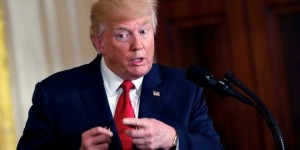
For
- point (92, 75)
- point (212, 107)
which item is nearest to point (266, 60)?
point (212, 107)

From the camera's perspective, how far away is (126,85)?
1.71m

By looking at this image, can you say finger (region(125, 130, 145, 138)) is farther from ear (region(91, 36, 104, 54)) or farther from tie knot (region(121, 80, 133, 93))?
ear (region(91, 36, 104, 54))

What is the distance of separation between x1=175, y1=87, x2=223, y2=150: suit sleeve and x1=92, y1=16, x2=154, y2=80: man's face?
0.90 feet

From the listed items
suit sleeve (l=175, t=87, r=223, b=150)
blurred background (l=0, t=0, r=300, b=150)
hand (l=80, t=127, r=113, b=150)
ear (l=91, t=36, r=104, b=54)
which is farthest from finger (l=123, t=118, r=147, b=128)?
blurred background (l=0, t=0, r=300, b=150)

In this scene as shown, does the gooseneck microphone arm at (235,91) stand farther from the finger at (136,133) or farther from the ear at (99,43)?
the ear at (99,43)

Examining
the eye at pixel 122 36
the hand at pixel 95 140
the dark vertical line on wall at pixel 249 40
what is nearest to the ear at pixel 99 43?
the eye at pixel 122 36

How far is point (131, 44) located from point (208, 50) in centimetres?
113

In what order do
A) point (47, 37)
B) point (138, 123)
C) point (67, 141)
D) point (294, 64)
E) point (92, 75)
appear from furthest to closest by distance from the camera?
point (47, 37), point (294, 64), point (92, 75), point (67, 141), point (138, 123)

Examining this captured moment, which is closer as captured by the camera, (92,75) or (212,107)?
(92,75)

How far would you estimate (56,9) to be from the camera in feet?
8.63

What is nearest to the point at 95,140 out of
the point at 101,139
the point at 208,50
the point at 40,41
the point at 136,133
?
the point at 101,139

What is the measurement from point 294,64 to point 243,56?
0.91ft

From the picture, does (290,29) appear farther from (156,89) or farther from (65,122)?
(65,122)

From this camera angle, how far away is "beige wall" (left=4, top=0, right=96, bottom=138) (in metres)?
2.42
